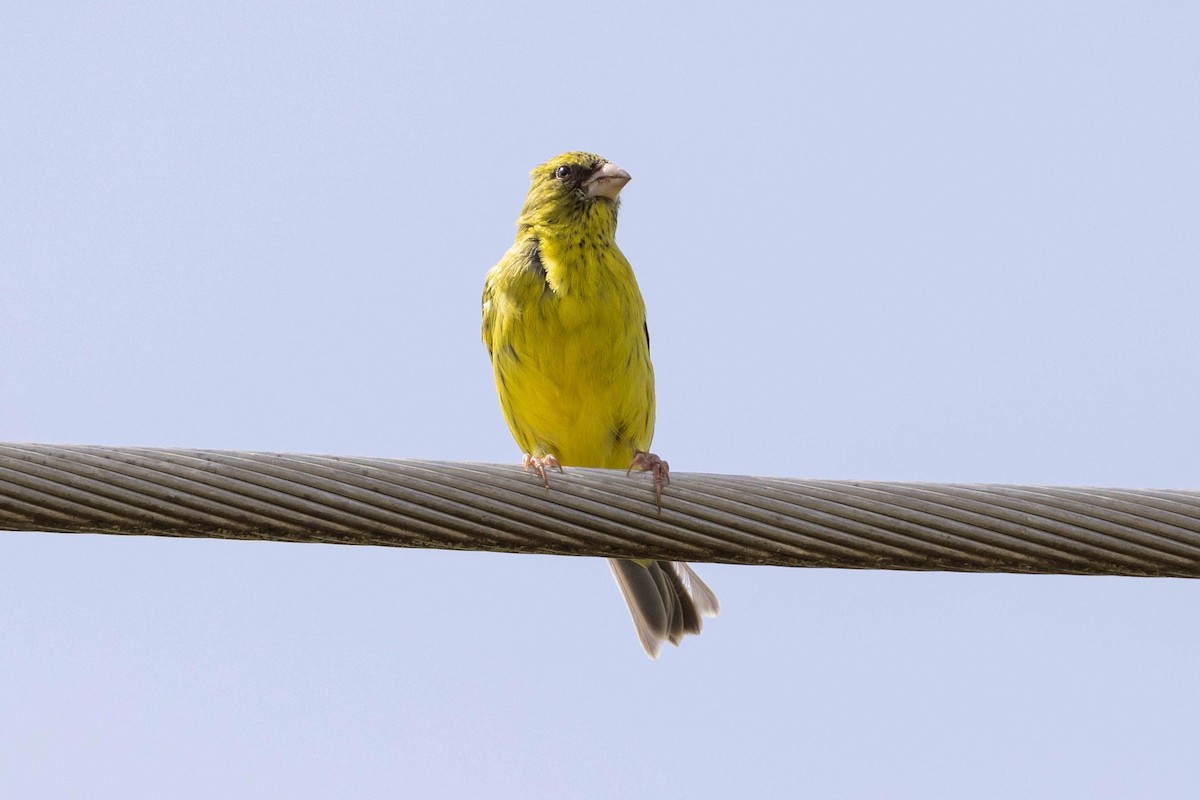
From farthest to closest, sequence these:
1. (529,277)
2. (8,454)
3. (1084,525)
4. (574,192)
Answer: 1. (574,192)
2. (529,277)
3. (1084,525)
4. (8,454)

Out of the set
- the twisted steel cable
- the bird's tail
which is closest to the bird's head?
the bird's tail

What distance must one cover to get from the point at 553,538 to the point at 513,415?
3185mm

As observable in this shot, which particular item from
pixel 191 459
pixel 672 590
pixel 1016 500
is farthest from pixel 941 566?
pixel 672 590

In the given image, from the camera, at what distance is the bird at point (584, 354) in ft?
22.1

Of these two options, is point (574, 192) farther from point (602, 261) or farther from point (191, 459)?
point (191, 459)

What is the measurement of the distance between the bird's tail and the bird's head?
5.67 feet

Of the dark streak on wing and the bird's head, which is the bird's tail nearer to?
the dark streak on wing

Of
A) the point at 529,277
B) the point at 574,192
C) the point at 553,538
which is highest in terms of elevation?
the point at 574,192

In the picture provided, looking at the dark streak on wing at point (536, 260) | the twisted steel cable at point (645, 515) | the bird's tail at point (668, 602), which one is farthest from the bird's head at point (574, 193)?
the twisted steel cable at point (645, 515)

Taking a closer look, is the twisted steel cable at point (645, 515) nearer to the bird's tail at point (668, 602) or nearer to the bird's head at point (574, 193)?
the bird's tail at point (668, 602)

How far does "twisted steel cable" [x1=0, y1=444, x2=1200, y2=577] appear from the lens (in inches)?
152

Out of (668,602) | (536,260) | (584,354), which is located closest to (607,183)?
(536,260)

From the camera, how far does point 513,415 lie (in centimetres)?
720

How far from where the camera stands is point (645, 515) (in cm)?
414
